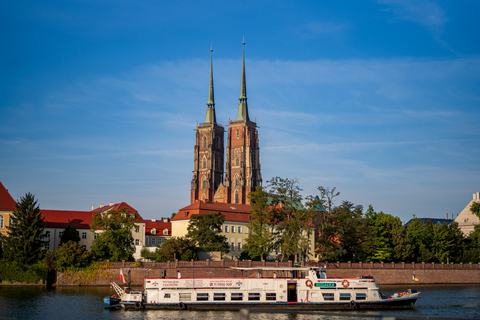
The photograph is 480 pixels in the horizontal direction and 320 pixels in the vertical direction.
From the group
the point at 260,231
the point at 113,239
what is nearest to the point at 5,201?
the point at 113,239

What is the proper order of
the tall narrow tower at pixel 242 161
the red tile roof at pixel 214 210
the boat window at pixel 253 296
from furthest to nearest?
the tall narrow tower at pixel 242 161
the red tile roof at pixel 214 210
the boat window at pixel 253 296

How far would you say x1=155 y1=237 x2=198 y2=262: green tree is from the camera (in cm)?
8838

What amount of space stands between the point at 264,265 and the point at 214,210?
2728 centimetres

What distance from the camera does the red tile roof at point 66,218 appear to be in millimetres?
102625

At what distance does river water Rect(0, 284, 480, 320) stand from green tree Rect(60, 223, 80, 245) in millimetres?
22398

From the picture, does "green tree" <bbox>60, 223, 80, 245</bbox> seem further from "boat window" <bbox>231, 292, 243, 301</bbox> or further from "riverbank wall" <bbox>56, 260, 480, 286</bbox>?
"boat window" <bbox>231, 292, 243, 301</bbox>

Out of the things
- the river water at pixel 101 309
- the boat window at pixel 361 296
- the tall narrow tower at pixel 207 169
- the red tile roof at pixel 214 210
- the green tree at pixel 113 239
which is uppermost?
the tall narrow tower at pixel 207 169

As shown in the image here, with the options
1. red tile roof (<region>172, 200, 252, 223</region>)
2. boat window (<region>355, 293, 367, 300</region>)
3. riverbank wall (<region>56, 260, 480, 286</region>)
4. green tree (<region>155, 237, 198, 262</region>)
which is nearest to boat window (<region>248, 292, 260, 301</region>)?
boat window (<region>355, 293, 367, 300</region>)

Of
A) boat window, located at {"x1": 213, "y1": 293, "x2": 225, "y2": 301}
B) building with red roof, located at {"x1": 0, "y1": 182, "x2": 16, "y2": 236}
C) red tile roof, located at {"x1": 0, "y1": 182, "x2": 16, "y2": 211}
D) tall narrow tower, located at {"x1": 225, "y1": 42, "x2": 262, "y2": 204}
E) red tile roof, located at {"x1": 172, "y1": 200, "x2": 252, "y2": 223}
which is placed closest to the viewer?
boat window, located at {"x1": 213, "y1": 293, "x2": 225, "y2": 301}

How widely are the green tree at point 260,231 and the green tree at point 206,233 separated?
497 centimetres

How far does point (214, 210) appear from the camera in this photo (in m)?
113

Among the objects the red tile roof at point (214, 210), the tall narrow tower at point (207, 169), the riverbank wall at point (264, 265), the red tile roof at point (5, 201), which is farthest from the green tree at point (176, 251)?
the tall narrow tower at point (207, 169)

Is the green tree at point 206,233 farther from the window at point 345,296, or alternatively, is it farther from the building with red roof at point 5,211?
the window at point 345,296

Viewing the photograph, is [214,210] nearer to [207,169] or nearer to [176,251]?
[176,251]
